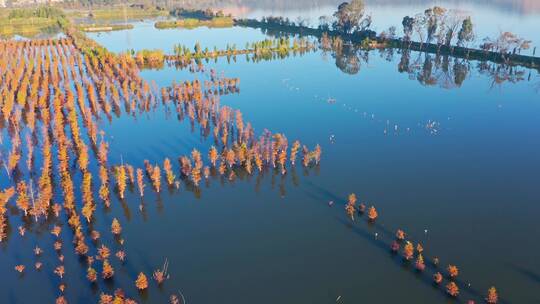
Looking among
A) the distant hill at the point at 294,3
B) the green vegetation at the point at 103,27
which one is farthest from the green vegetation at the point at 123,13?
the distant hill at the point at 294,3

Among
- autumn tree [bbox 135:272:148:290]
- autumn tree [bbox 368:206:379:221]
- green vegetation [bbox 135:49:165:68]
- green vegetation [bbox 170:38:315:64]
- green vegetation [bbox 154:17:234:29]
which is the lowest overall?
autumn tree [bbox 135:272:148:290]

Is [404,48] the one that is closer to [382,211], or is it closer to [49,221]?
[382,211]

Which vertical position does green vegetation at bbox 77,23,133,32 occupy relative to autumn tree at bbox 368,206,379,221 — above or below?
above

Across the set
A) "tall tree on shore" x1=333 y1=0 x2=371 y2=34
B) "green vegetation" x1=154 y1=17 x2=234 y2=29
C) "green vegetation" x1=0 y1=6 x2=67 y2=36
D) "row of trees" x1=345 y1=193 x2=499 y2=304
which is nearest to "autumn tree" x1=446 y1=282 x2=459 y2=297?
"row of trees" x1=345 y1=193 x2=499 y2=304

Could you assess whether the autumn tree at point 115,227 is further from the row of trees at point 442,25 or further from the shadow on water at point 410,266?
the row of trees at point 442,25

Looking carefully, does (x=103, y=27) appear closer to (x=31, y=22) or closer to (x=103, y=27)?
(x=103, y=27)

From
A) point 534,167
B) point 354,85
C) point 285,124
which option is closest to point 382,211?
point 534,167

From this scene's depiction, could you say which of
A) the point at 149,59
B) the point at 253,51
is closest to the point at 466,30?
the point at 253,51

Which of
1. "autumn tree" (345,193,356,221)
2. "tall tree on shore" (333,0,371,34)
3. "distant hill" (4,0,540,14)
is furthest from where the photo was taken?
"distant hill" (4,0,540,14)

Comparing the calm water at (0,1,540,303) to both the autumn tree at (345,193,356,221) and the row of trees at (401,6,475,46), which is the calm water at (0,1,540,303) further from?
the row of trees at (401,6,475,46)
